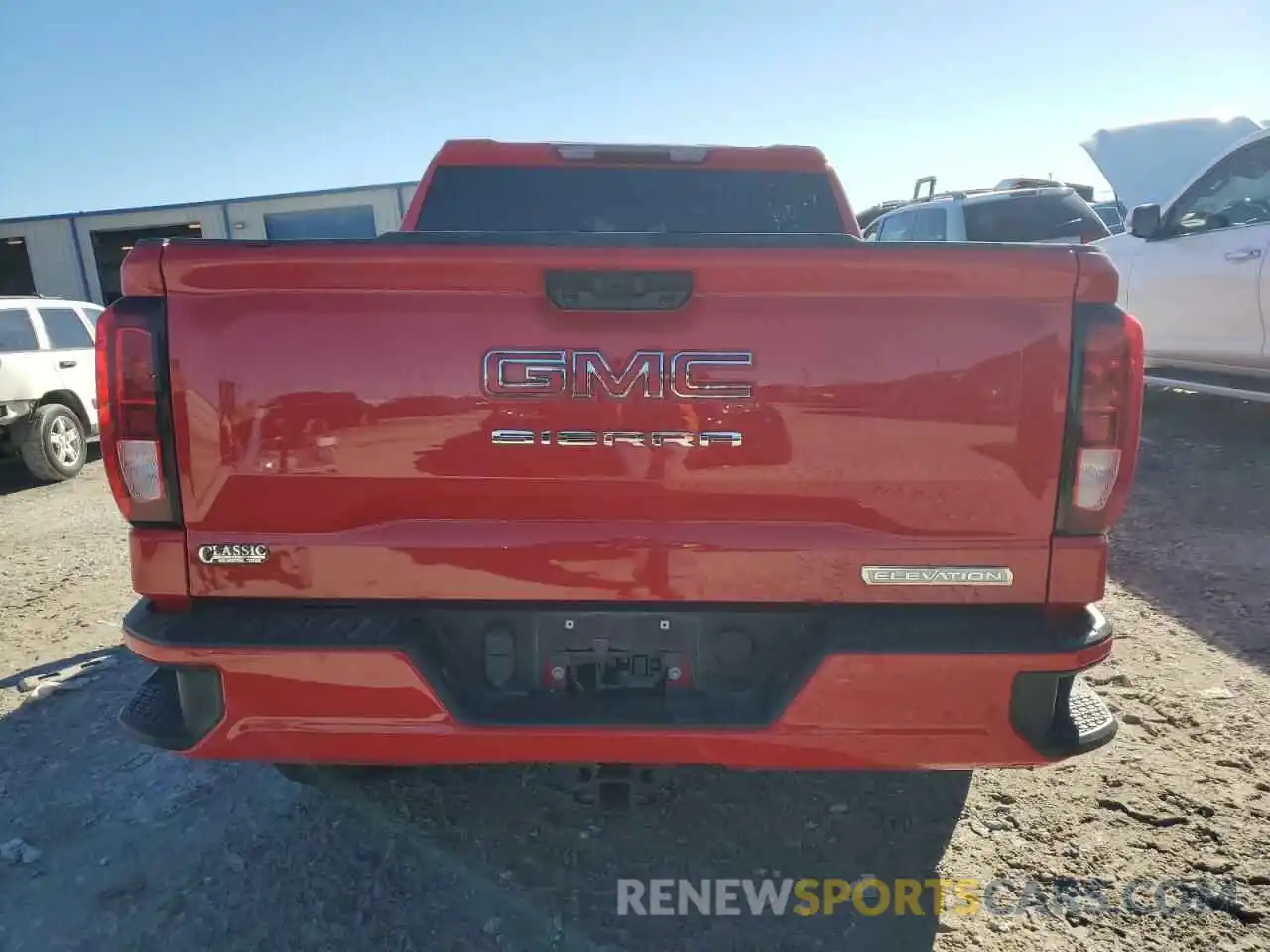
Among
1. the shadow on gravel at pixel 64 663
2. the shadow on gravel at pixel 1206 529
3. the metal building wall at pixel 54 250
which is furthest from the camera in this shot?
the metal building wall at pixel 54 250

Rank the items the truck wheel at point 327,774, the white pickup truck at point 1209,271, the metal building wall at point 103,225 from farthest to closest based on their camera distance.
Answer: the metal building wall at point 103,225
the white pickup truck at point 1209,271
the truck wheel at point 327,774

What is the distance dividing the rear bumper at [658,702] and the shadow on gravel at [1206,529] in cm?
242

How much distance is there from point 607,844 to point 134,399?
1.78 m

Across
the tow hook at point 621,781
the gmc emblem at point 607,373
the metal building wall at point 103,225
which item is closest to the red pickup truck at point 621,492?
the gmc emblem at point 607,373

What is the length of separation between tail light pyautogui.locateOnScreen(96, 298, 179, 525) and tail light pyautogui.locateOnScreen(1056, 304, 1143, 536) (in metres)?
2.00

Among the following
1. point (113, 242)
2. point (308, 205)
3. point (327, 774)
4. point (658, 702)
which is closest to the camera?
point (658, 702)

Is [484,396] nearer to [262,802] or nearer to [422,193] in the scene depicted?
[262,802]

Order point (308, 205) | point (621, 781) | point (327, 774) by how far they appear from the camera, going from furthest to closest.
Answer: point (308, 205), point (327, 774), point (621, 781)

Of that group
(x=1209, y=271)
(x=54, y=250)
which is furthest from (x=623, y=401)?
(x=54, y=250)

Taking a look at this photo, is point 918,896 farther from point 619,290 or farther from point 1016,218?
point 1016,218

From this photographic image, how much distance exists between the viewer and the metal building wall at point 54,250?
25.7m

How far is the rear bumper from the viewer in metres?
2.00

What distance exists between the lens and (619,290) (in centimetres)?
197

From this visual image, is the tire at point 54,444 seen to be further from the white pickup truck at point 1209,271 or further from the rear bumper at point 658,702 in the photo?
the white pickup truck at point 1209,271
